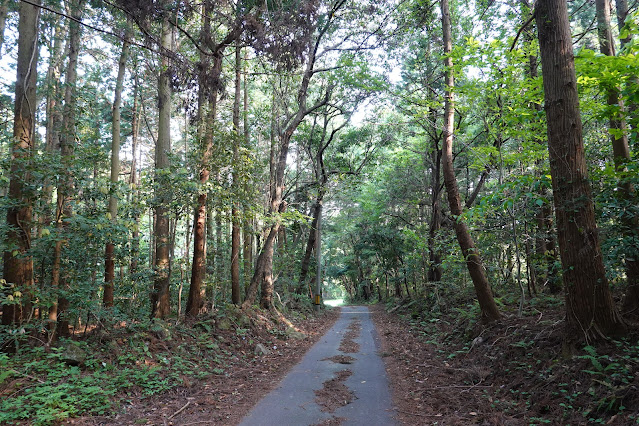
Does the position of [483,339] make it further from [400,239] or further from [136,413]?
[400,239]

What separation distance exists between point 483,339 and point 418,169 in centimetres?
1289

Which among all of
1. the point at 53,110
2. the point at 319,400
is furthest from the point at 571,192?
the point at 53,110

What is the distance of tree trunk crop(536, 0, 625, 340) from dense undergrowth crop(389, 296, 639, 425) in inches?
16.6

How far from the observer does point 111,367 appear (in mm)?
5801

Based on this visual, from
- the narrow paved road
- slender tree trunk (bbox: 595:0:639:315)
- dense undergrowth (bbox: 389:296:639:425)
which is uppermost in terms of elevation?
slender tree trunk (bbox: 595:0:639:315)

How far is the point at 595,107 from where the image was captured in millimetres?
6840

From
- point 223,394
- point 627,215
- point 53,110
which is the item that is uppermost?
point 53,110

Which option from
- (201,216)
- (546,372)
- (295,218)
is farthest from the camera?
(295,218)

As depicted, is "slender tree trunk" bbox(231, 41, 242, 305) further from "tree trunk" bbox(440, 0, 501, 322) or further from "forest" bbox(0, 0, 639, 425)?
"tree trunk" bbox(440, 0, 501, 322)

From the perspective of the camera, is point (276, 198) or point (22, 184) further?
point (276, 198)

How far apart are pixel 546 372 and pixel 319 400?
326 cm

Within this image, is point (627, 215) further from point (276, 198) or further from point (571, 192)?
point (276, 198)

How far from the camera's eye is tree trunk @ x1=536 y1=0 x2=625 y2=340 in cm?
480

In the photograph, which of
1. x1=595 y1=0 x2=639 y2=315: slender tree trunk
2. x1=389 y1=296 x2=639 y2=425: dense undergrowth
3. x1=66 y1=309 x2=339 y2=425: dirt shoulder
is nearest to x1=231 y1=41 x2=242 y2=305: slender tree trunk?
x1=66 y1=309 x2=339 y2=425: dirt shoulder
